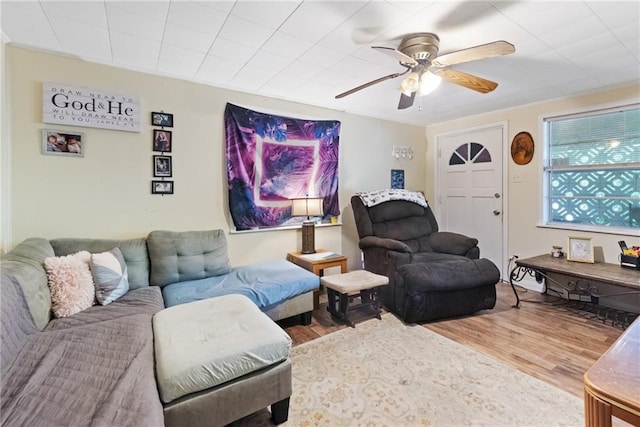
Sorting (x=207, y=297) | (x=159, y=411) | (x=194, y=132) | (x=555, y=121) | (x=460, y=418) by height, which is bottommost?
(x=460, y=418)

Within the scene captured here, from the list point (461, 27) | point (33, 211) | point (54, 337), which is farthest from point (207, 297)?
point (461, 27)

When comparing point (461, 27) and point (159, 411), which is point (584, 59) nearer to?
point (461, 27)

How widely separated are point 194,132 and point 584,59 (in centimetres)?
344

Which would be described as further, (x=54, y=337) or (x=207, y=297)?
(x=207, y=297)

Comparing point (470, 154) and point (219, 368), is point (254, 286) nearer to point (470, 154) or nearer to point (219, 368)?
point (219, 368)

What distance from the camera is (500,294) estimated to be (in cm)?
350

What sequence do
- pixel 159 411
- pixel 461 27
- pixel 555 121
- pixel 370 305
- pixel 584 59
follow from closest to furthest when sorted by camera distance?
pixel 159 411
pixel 461 27
pixel 584 59
pixel 370 305
pixel 555 121

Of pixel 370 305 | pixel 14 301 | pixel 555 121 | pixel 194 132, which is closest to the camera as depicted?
pixel 14 301

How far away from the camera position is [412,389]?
1783 millimetres

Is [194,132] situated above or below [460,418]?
above

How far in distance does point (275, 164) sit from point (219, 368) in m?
2.30

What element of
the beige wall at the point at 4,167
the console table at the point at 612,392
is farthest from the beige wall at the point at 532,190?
the beige wall at the point at 4,167

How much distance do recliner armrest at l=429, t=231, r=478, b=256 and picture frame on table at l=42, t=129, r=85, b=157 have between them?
11.9 ft

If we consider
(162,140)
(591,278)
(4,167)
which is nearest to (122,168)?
(162,140)
